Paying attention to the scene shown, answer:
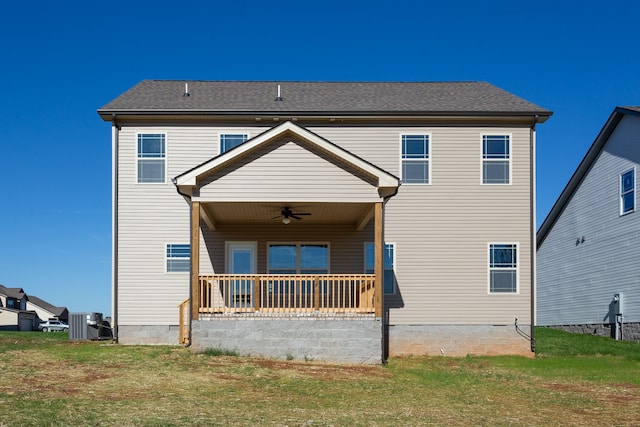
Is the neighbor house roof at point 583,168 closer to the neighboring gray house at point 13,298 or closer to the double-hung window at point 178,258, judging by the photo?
the double-hung window at point 178,258

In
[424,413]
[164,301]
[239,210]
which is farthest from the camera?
[164,301]

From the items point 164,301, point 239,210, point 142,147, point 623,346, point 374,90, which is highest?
point 374,90

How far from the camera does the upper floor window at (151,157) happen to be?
19.4 metres

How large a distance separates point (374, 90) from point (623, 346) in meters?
10.8

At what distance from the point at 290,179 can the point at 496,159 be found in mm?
6362

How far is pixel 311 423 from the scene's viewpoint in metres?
9.84

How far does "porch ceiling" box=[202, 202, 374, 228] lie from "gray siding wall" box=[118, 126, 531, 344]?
382 millimetres

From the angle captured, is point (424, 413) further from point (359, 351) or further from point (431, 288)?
point (431, 288)

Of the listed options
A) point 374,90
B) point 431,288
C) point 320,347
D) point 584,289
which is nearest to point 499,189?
point 431,288

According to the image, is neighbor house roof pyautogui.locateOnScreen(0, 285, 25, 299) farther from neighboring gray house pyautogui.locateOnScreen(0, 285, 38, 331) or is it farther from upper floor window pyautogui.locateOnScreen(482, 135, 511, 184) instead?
upper floor window pyautogui.locateOnScreen(482, 135, 511, 184)

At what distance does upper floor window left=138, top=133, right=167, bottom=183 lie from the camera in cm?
1942

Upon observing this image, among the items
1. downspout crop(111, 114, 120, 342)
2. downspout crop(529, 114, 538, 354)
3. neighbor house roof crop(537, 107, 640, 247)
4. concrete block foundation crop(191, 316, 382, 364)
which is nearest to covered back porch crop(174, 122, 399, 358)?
concrete block foundation crop(191, 316, 382, 364)

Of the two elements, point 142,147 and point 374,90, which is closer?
point 142,147

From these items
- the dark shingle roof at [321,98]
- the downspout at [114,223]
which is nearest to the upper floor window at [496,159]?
the dark shingle roof at [321,98]
